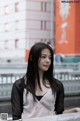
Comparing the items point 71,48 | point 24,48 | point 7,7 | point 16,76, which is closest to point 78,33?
point 71,48

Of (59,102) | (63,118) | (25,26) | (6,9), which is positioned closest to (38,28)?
(25,26)

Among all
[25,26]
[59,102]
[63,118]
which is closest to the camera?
A: [63,118]

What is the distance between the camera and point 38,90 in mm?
2445

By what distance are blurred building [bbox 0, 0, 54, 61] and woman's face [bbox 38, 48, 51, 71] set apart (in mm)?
41779

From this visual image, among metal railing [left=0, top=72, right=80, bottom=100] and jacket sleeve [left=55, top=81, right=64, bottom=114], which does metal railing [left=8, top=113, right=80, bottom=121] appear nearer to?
jacket sleeve [left=55, top=81, right=64, bottom=114]

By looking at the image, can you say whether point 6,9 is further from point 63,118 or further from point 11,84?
point 63,118

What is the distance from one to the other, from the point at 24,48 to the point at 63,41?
5.39m

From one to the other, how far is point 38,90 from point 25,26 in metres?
43.6

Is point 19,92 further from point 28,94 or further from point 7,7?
point 7,7

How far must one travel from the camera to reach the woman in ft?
7.88

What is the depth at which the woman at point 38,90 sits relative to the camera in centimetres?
240

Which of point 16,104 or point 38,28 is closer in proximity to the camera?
point 16,104

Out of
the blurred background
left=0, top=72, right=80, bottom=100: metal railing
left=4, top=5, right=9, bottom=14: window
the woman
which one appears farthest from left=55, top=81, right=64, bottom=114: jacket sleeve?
left=4, top=5, right=9, bottom=14: window

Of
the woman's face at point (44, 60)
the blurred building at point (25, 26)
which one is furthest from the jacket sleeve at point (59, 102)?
the blurred building at point (25, 26)
